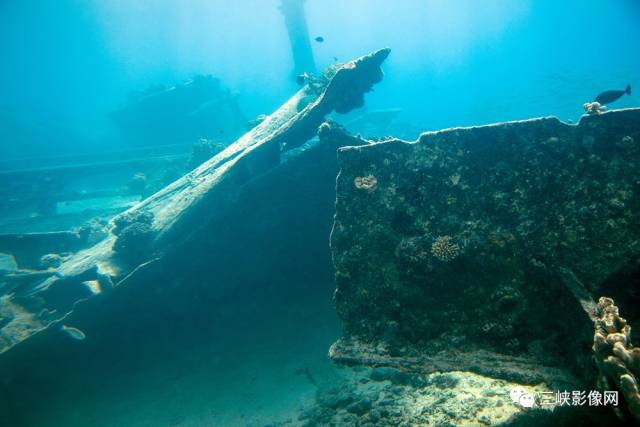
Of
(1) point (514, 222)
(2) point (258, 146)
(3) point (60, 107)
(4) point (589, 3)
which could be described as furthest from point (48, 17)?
(4) point (589, 3)

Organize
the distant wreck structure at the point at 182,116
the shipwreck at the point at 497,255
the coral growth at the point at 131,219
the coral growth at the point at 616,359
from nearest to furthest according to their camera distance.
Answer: the coral growth at the point at 616,359
the shipwreck at the point at 497,255
the coral growth at the point at 131,219
the distant wreck structure at the point at 182,116

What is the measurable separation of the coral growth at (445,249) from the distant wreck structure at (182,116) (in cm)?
2318

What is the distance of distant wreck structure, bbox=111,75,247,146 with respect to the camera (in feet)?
81.5

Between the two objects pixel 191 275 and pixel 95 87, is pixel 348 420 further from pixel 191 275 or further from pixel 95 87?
pixel 95 87

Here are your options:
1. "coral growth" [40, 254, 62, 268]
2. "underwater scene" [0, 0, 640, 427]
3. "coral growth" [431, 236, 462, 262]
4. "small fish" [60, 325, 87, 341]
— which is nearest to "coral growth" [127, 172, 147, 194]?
"underwater scene" [0, 0, 640, 427]

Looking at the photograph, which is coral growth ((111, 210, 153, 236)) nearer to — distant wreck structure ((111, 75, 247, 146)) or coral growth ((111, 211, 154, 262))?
coral growth ((111, 211, 154, 262))

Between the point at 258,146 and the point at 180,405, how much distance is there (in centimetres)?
568

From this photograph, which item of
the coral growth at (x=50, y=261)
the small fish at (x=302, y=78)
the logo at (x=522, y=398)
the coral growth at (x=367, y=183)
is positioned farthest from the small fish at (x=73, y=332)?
the small fish at (x=302, y=78)

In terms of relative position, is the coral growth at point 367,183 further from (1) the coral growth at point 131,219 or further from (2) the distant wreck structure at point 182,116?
(2) the distant wreck structure at point 182,116

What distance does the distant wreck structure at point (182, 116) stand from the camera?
24.8 meters

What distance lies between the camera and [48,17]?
252 ft

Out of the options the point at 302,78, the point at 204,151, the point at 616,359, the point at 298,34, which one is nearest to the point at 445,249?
the point at 616,359

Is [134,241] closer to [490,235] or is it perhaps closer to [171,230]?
[171,230]

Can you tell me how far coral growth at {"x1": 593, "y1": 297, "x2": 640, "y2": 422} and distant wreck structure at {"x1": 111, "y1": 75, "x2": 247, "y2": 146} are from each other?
2451 cm
